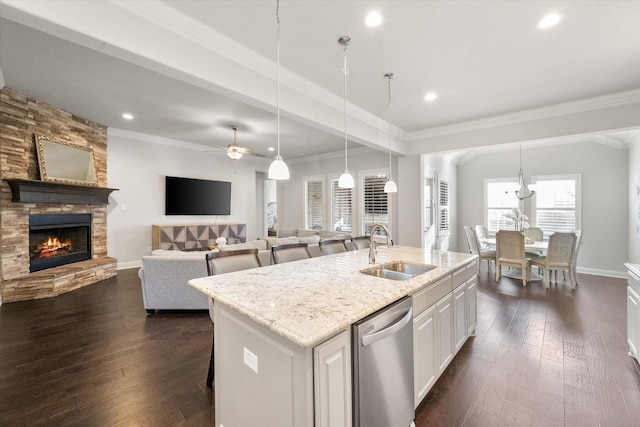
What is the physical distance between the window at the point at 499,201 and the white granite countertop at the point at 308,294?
18.1 feet

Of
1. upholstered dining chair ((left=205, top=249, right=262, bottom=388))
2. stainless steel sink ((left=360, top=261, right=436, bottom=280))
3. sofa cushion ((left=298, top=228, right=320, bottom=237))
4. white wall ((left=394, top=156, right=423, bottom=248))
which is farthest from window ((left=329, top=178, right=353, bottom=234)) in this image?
upholstered dining chair ((left=205, top=249, right=262, bottom=388))

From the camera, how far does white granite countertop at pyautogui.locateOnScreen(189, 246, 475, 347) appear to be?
A: 1.16 metres

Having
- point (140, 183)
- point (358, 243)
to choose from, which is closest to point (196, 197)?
point (140, 183)

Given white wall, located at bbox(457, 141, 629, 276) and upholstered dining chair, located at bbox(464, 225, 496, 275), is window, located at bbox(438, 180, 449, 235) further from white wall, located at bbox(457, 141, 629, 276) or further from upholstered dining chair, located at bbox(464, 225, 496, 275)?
white wall, located at bbox(457, 141, 629, 276)

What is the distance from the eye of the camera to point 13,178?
3869mm

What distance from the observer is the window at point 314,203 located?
25.8 feet

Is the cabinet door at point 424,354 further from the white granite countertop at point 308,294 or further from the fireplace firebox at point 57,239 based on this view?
the fireplace firebox at point 57,239

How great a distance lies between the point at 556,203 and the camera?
20.0 feet

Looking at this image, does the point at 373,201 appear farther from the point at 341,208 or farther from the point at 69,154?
the point at 69,154

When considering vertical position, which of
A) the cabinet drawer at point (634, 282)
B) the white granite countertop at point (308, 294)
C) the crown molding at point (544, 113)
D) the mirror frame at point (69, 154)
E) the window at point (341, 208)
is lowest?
the cabinet drawer at point (634, 282)

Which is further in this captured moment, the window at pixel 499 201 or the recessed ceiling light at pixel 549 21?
the window at pixel 499 201

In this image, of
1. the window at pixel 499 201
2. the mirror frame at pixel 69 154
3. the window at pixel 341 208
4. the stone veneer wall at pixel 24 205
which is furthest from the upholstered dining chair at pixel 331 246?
the window at pixel 499 201

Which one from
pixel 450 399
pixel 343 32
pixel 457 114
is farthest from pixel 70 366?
pixel 457 114

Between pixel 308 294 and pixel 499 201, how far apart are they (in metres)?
7.12
